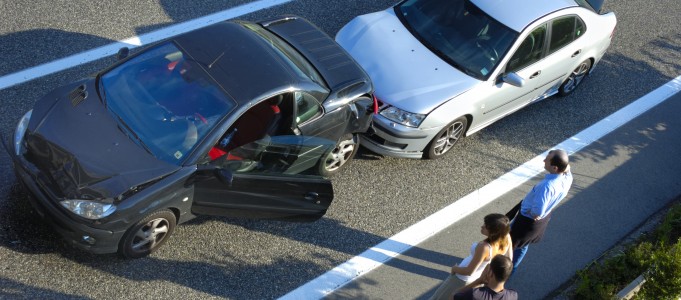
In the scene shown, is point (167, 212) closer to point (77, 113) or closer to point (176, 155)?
point (176, 155)

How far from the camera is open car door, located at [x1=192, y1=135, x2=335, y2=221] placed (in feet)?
22.7

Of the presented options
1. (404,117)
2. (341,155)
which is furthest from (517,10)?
(341,155)

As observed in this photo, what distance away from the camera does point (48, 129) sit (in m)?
6.85

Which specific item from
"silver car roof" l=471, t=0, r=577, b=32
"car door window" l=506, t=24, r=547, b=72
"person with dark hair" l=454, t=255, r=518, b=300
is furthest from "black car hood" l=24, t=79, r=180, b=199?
"silver car roof" l=471, t=0, r=577, b=32

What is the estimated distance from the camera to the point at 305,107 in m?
7.49

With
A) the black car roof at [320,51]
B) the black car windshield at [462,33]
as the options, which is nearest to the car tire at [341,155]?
the black car roof at [320,51]

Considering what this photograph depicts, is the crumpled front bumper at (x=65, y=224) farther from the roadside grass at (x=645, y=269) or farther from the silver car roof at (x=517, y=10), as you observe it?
the silver car roof at (x=517, y=10)

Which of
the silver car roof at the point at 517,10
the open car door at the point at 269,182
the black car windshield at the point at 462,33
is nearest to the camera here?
the open car door at the point at 269,182

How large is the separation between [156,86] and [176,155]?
80cm

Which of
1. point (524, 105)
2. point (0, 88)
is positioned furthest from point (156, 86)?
point (524, 105)

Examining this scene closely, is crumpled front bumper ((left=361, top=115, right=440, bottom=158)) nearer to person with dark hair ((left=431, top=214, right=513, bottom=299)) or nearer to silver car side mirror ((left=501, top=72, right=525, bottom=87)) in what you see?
silver car side mirror ((left=501, top=72, right=525, bottom=87))

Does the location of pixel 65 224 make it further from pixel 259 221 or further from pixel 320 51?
pixel 320 51

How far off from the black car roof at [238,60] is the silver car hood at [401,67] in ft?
5.23

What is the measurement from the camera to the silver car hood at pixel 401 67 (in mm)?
8609
